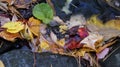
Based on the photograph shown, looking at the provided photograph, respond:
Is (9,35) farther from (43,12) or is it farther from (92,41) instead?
(92,41)

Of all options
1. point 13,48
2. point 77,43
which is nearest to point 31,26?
point 13,48

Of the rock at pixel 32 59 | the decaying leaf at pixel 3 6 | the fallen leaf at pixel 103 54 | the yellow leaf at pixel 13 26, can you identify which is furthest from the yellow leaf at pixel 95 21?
the decaying leaf at pixel 3 6

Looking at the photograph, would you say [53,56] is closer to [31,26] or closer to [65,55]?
[65,55]

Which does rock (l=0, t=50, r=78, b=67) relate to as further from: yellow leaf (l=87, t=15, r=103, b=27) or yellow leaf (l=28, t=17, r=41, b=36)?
yellow leaf (l=87, t=15, r=103, b=27)

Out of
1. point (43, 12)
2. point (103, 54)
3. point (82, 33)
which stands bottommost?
point (103, 54)

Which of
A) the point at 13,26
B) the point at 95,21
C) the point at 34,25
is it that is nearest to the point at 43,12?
the point at 34,25

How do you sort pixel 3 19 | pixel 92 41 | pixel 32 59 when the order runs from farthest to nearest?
pixel 3 19
pixel 92 41
pixel 32 59

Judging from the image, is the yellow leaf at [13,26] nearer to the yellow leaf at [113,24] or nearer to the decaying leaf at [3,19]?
the decaying leaf at [3,19]
